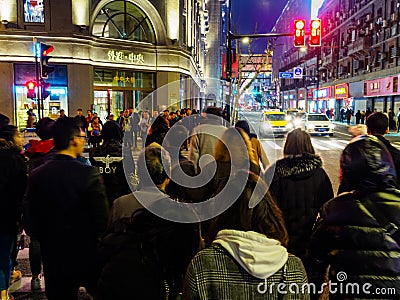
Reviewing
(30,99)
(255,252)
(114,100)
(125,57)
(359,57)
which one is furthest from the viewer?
(359,57)

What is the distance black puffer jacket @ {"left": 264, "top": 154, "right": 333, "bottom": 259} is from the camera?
3.81 meters

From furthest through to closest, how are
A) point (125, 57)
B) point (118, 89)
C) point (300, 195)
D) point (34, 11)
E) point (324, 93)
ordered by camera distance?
1. point (324, 93)
2. point (118, 89)
3. point (125, 57)
4. point (34, 11)
5. point (300, 195)

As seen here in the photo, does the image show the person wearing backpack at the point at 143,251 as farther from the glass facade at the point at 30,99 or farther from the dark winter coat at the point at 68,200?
the glass facade at the point at 30,99

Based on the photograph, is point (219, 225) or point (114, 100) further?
point (114, 100)

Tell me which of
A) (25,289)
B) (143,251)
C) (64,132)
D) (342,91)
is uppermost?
(342,91)

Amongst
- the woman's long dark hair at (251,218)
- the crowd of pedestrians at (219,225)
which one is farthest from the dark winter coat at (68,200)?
the woman's long dark hair at (251,218)

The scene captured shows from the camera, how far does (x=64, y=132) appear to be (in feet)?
11.1

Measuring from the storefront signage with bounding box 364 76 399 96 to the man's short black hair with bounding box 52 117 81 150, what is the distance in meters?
38.3

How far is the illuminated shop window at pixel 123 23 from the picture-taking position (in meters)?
26.4

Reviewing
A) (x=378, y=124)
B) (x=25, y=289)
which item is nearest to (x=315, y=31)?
(x=378, y=124)

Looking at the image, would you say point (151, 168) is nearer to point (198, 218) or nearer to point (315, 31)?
point (198, 218)

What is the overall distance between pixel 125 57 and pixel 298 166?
24.9 metres

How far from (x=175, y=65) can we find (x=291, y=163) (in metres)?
26.3

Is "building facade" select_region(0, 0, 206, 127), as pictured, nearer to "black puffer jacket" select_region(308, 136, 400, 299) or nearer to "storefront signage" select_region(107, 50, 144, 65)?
"storefront signage" select_region(107, 50, 144, 65)
